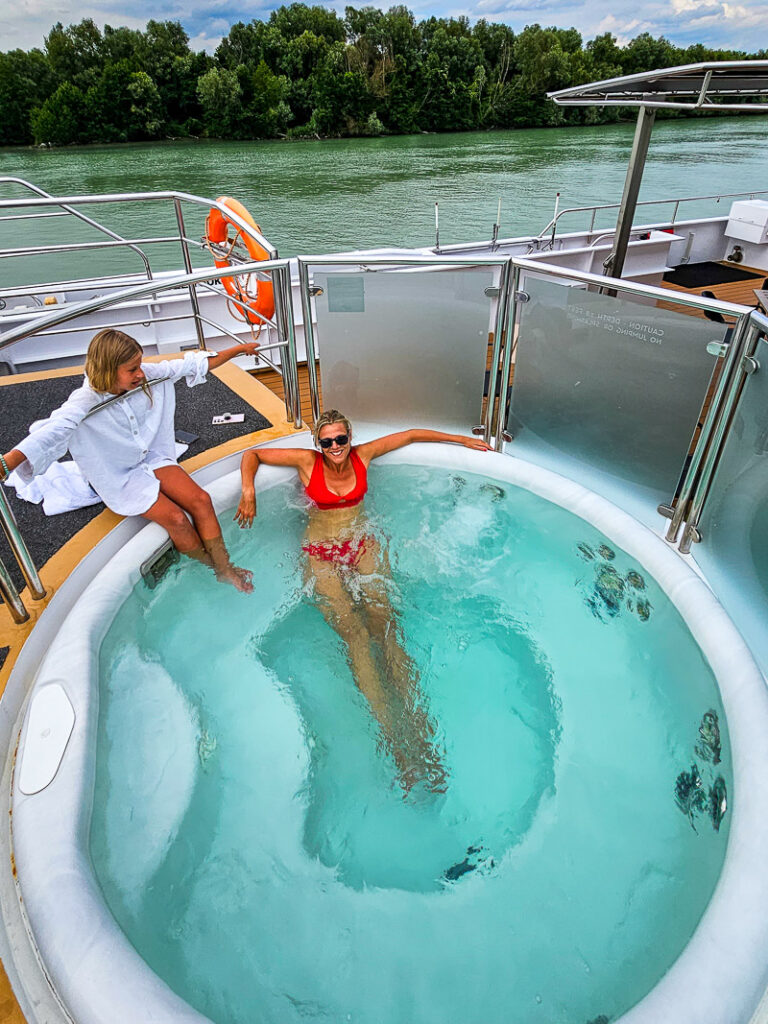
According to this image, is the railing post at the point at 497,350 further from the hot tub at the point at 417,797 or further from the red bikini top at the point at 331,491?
the red bikini top at the point at 331,491

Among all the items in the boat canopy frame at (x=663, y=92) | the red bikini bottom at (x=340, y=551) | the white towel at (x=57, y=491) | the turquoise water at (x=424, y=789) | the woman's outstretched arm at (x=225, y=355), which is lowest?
the turquoise water at (x=424, y=789)

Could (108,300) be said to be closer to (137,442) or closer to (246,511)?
(137,442)

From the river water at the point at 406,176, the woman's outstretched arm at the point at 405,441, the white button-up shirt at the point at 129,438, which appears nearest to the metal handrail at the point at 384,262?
the woman's outstretched arm at the point at 405,441

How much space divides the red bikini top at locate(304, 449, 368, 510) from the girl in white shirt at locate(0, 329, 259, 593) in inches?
17.7

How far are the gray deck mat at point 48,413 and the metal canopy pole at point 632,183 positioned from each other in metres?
2.62

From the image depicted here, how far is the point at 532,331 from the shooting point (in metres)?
2.77

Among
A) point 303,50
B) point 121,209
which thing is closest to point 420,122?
point 303,50

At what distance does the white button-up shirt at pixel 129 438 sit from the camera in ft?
7.44

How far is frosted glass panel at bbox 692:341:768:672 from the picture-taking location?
199 centimetres

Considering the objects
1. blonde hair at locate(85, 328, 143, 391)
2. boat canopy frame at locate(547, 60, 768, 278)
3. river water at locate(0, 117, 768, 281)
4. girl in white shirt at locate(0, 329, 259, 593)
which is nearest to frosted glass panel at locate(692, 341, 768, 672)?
boat canopy frame at locate(547, 60, 768, 278)

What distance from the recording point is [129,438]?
240 cm

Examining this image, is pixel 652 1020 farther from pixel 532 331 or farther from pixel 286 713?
pixel 532 331

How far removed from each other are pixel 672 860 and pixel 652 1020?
0.57 metres

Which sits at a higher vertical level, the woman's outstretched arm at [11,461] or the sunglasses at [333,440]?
the woman's outstretched arm at [11,461]
